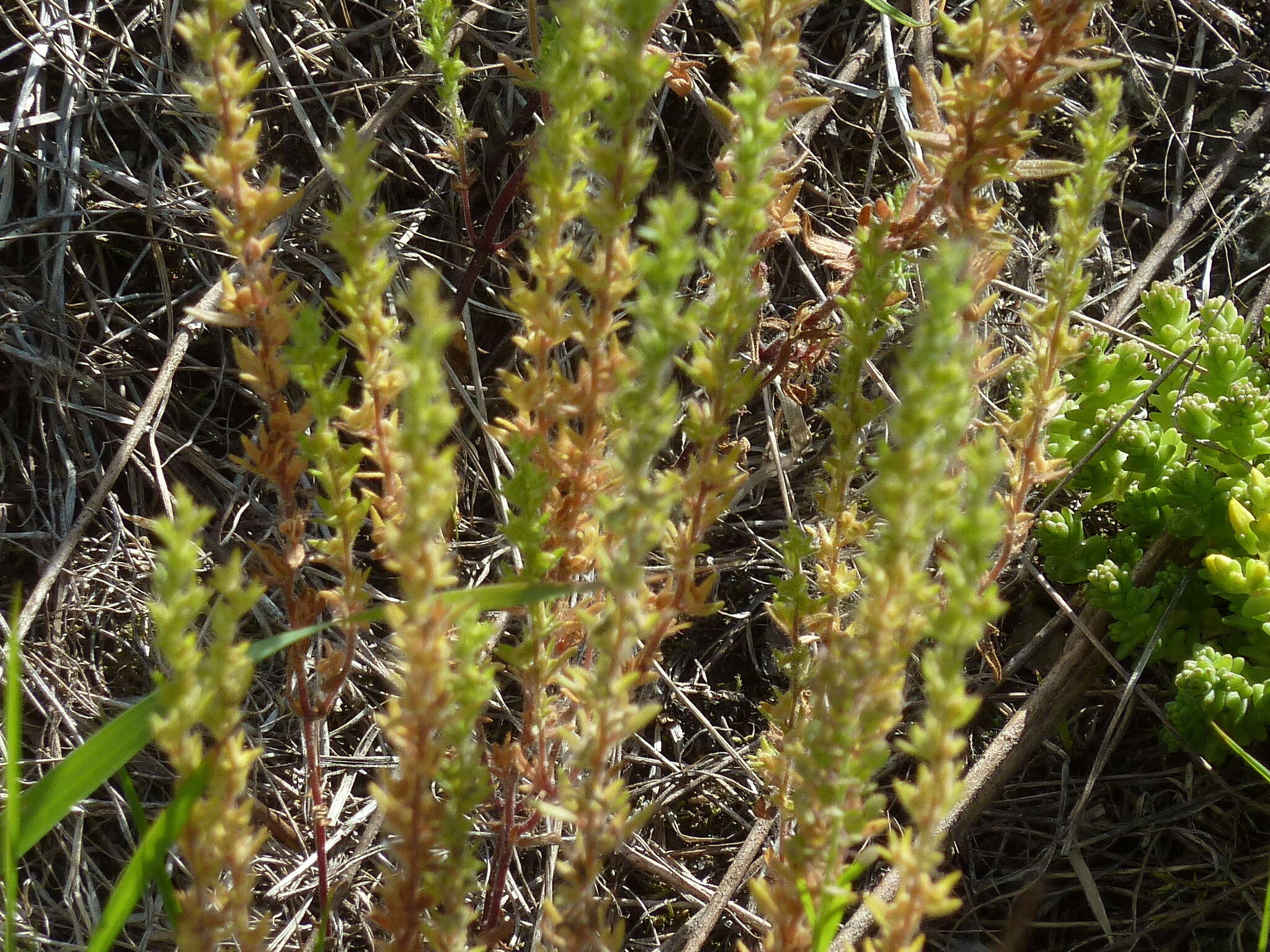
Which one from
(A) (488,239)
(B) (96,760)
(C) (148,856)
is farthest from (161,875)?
(A) (488,239)

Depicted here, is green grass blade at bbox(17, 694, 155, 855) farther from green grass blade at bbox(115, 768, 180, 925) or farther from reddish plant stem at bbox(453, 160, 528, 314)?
reddish plant stem at bbox(453, 160, 528, 314)

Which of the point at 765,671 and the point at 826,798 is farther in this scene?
the point at 765,671

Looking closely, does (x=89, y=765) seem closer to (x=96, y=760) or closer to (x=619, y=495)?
(x=96, y=760)

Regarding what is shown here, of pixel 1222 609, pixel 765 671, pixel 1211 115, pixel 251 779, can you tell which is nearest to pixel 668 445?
pixel 765 671

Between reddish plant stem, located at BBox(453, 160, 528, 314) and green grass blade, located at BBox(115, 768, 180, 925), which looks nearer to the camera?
green grass blade, located at BBox(115, 768, 180, 925)

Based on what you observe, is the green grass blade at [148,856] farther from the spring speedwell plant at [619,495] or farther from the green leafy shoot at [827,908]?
the green leafy shoot at [827,908]

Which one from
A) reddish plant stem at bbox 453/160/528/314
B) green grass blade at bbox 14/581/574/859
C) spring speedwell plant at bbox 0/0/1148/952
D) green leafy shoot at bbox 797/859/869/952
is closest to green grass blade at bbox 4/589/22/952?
green grass blade at bbox 14/581/574/859

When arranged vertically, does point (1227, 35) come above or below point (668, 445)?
above

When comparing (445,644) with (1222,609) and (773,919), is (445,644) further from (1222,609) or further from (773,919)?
(1222,609)
